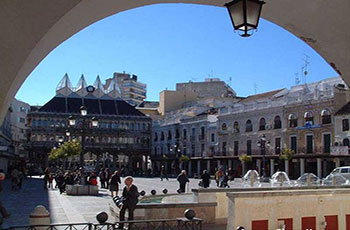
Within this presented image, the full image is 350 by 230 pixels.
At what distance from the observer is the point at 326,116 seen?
4191 centimetres

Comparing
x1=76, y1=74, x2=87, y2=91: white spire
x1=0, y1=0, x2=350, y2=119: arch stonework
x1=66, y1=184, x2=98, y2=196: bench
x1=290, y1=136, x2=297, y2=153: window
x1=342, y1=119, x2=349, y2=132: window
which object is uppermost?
x1=76, y1=74, x2=87, y2=91: white spire

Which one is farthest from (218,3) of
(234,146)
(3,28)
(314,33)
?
(234,146)

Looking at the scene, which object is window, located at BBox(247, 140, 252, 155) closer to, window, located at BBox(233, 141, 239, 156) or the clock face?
window, located at BBox(233, 141, 239, 156)

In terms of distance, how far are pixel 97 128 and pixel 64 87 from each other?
16221 mm

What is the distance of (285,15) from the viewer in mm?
4562

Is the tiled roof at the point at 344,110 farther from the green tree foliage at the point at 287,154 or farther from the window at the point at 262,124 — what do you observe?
the window at the point at 262,124

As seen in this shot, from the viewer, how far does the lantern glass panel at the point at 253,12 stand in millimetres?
3857

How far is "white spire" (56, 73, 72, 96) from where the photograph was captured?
281 ft

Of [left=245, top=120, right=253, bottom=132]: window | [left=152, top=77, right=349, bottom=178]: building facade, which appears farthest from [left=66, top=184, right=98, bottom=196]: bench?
[left=245, top=120, right=253, bottom=132]: window

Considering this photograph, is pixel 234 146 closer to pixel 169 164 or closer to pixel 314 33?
pixel 169 164

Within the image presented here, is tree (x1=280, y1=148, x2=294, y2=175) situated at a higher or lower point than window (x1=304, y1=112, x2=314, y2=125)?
lower

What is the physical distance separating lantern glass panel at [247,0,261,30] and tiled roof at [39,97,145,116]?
7491cm

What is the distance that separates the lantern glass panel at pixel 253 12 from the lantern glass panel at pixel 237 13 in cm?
6

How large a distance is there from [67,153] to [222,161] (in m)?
21.0
